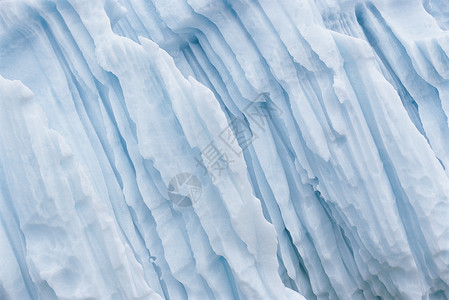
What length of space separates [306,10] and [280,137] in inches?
29.3

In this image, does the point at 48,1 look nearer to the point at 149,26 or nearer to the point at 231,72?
the point at 149,26

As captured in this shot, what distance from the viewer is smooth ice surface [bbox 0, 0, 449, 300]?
6.22 ft

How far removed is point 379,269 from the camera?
2.43m

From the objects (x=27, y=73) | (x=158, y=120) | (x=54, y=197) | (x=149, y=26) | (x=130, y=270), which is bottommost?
(x=130, y=270)

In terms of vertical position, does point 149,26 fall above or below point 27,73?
above

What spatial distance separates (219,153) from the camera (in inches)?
80.6

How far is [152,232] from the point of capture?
213 centimetres

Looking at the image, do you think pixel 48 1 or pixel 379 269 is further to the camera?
pixel 379 269

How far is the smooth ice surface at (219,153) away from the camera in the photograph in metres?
1.90

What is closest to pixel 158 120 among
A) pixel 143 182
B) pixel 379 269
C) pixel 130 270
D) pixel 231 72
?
pixel 143 182

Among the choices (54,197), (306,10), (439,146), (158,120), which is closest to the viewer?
(54,197)

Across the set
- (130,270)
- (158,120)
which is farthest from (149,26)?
(130,270)

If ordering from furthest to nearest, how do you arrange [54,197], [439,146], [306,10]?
[439,146]
[306,10]
[54,197]

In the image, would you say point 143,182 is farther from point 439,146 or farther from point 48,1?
point 439,146
